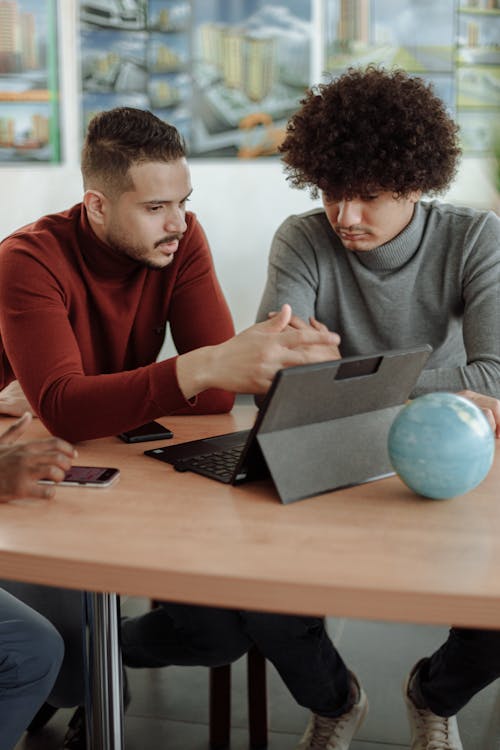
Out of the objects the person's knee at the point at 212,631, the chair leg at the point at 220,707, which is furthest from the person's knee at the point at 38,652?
the chair leg at the point at 220,707

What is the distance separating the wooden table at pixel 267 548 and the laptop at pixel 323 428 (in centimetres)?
3

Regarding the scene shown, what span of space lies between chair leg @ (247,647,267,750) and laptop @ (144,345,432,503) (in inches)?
25.4

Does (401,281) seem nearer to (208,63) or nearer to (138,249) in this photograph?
(138,249)

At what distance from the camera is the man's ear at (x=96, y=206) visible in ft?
5.61

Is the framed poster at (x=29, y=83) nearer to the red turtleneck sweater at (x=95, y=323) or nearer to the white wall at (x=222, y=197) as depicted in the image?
the white wall at (x=222, y=197)

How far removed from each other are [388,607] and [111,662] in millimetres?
537

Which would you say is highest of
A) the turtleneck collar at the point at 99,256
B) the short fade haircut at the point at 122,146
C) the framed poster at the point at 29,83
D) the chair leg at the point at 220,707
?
the framed poster at the point at 29,83

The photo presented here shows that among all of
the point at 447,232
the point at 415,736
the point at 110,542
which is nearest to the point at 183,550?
the point at 110,542

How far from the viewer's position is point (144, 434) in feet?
4.87

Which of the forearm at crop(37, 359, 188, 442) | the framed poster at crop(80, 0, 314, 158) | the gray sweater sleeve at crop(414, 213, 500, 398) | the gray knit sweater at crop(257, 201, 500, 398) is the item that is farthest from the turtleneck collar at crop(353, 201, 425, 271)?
the framed poster at crop(80, 0, 314, 158)

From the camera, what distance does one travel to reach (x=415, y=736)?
5.46 ft

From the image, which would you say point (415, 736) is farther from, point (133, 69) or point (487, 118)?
point (133, 69)

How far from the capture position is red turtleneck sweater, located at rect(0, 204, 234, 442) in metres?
1.41

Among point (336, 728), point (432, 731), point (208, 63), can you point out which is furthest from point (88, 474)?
point (208, 63)
